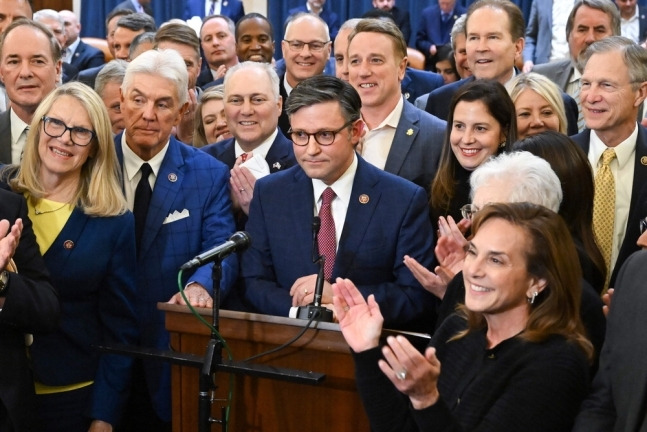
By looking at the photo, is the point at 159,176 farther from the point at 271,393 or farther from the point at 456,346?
the point at 456,346

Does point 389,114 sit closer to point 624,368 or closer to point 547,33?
point 624,368

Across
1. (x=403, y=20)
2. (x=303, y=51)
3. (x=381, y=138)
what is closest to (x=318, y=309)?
(x=381, y=138)

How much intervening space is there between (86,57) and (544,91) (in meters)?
4.83

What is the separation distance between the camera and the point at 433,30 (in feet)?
30.9

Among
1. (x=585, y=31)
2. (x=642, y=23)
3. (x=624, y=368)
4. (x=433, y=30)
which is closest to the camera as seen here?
(x=624, y=368)

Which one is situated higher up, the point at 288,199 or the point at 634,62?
the point at 634,62

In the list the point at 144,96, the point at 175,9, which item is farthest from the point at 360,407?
the point at 175,9

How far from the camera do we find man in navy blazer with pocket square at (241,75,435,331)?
3475mm

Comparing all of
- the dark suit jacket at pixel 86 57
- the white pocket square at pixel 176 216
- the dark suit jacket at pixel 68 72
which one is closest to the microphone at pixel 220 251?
the white pocket square at pixel 176 216

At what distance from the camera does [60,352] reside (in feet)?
11.2

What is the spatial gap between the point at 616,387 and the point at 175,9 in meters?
9.17

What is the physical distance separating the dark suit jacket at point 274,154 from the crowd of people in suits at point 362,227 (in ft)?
0.04

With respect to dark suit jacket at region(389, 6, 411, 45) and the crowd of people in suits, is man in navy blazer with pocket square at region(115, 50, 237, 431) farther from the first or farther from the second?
dark suit jacket at region(389, 6, 411, 45)

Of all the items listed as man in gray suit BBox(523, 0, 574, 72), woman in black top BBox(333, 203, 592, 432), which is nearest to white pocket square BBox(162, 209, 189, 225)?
woman in black top BBox(333, 203, 592, 432)
